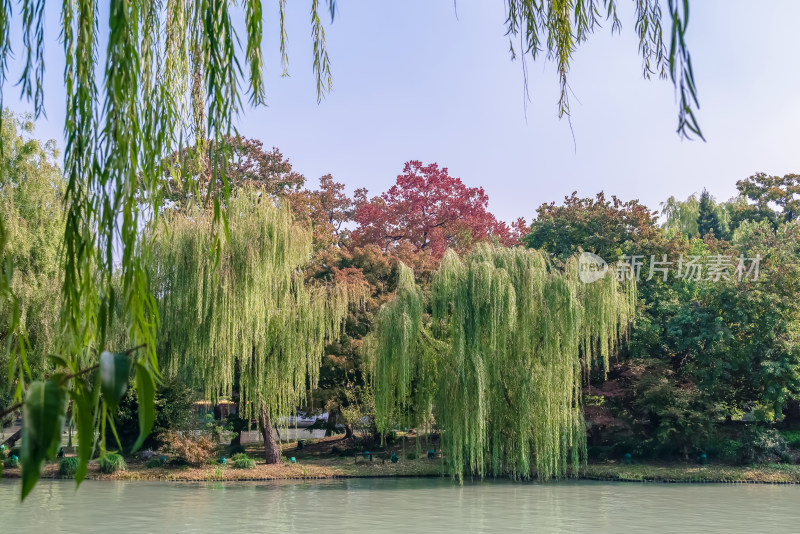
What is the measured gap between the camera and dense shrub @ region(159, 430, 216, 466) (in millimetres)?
15023

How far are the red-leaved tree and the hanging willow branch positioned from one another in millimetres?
10584

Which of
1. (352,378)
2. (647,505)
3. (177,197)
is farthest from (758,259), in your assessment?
(177,197)

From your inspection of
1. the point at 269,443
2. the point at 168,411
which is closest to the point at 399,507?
the point at 269,443

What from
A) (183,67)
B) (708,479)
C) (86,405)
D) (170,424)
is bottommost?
(708,479)

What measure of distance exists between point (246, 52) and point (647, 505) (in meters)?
11.4

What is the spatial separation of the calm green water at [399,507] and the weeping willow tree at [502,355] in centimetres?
72

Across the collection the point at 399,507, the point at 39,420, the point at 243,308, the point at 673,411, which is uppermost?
the point at 243,308

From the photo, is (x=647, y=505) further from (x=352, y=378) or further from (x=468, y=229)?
(x=468, y=229)

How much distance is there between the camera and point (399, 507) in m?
11.1

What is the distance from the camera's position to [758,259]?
17703 millimetres

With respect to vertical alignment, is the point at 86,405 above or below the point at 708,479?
above

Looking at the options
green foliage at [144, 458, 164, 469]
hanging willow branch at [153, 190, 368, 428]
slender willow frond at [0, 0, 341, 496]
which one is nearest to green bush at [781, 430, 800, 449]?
hanging willow branch at [153, 190, 368, 428]

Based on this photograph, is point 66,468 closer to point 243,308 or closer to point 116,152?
point 243,308

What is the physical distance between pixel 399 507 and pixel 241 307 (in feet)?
15.5
